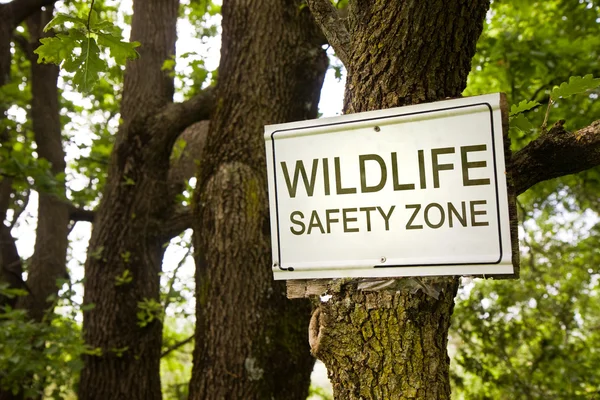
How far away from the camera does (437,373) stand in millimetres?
1183

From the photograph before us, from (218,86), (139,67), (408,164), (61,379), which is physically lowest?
(61,379)

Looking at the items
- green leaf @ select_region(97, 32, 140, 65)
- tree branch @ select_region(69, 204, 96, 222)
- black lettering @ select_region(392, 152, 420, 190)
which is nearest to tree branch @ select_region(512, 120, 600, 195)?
black lettering @ select_region(392, 152, 420, 190)

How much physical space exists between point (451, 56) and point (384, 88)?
177 mm

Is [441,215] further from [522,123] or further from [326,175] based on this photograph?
[522,123]

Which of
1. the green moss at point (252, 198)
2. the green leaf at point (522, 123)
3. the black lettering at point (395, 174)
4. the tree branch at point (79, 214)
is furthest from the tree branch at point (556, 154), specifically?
the tree branch at point (79, 214)

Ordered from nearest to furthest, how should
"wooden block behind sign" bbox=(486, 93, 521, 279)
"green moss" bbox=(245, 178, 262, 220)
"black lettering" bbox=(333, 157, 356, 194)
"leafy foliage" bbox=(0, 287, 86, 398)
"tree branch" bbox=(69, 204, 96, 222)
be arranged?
"wooden block behind sign" bbox=(486, 93, 521, 279), "black lettering" bbox=(333, 157, 356, 194), "green moss" bbox=(245, 178, 262, 220), "leafy foliage" bbox=(0, 287, 86, 398), "tree branch" bbox=(69, 204, 96, 222)

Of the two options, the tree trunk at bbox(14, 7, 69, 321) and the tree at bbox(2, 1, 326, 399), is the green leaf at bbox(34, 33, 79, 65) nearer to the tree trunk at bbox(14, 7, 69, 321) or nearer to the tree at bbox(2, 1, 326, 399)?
the tree at bbox(2, 1, 326, 399)

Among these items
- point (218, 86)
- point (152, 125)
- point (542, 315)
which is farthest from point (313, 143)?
point (542, 315)

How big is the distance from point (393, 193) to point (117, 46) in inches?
35.3

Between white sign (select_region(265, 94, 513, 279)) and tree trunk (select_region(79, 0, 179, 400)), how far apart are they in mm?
3092

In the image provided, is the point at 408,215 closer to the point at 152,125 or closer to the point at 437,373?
the point at 437,373

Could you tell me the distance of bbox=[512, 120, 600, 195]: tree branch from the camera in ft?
3.82

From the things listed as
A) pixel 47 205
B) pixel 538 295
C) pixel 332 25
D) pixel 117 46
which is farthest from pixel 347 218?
pixel 47 205

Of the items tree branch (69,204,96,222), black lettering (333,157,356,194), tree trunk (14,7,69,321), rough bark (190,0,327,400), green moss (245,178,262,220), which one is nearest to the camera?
black lettering (333,157,356,194)
